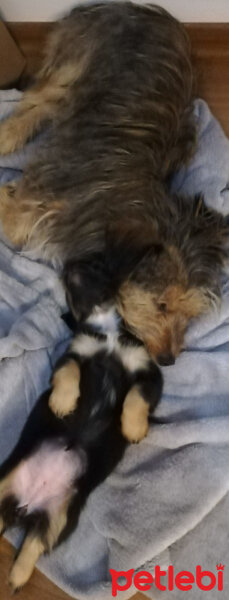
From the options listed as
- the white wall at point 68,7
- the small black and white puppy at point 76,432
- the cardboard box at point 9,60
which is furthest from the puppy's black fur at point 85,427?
the white wall at point 68,7

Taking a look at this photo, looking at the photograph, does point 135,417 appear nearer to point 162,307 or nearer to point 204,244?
point 162,307

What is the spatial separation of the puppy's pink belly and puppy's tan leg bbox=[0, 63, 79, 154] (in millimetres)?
984

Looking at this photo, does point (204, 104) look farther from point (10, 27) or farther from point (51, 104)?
point (10, 27)

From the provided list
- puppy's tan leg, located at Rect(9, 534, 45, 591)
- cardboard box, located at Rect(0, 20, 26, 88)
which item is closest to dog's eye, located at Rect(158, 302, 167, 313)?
puppy's tan leg, located at Rect(9, 534, 45, 591)

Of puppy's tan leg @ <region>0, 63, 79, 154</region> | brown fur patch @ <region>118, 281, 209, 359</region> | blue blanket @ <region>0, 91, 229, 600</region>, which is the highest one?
puppy's tan leg @ <region>0, 63, 79, 154</region>

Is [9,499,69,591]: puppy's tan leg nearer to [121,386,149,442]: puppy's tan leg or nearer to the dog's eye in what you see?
[121,386,149,442]: puppy's tan leg

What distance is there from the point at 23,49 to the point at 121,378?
47.8 inches

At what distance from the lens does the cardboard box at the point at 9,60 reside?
6.78 feet

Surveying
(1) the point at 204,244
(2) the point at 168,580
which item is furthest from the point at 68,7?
(2) the point at 168,580

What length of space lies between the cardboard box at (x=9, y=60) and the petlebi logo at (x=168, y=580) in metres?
1.61

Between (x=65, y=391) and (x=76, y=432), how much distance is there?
142mm

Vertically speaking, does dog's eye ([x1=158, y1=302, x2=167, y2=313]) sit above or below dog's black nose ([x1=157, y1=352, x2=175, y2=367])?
above

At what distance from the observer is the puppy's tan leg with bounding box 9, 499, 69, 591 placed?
1.70 metres

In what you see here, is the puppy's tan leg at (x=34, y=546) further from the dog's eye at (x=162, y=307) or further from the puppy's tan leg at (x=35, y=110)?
the puppy's tan leg at (x=35, y=110)
